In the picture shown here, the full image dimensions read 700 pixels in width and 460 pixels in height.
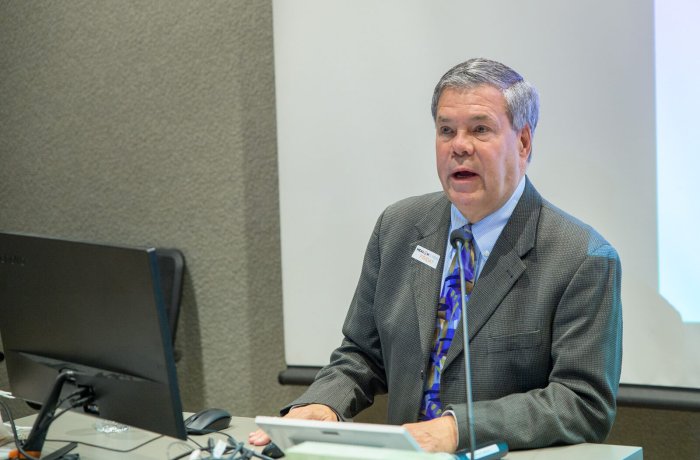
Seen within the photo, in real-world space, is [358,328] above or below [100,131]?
below

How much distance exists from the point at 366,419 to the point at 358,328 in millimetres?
1020

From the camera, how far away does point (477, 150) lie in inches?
76.5

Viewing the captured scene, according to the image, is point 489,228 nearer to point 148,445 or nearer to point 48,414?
point 148,445

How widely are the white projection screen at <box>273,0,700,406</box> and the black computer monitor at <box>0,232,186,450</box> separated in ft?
4.16

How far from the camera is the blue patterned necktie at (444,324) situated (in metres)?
1.97

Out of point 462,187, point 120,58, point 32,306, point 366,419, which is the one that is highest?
point 120,58

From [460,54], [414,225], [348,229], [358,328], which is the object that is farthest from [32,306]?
[460,54]

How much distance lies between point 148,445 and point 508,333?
83 centimetres

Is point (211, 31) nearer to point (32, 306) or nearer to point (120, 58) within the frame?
point (120, 58)

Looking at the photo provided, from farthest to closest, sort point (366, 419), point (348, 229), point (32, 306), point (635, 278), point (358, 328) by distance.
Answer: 1. point (366, 419)
2. point (348, 229)
3. point (635, 278)
4. point (358, 328)
5. point (32, 306)

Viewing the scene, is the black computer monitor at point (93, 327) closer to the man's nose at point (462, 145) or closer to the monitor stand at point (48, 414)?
the monitor stand at point (48, 414)

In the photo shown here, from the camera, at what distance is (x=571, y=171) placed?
254 cm

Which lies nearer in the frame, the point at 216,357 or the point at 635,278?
the point at 635,278

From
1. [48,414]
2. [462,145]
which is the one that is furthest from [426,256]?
[48,414]
